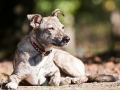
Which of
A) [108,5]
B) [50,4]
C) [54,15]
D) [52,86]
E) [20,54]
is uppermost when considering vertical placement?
[108,5]

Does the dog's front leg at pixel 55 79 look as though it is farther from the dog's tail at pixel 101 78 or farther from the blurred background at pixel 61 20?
the blurred background at pixel 61 20

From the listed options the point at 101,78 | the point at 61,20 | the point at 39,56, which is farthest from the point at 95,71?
the point at 61,20

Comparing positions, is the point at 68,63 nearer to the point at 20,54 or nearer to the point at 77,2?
the point at 20,54

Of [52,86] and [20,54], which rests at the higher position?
[20,54]

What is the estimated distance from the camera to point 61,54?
9.00 metres

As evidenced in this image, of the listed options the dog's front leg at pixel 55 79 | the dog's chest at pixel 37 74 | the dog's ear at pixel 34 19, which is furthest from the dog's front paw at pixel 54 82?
the dog's ear at pixel 34 19

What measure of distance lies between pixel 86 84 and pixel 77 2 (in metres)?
10.2

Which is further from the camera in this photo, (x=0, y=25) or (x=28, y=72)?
(x=0, y=25)

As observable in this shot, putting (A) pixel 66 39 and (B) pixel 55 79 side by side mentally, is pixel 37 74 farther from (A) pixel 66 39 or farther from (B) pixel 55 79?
(A) pixel 66 39

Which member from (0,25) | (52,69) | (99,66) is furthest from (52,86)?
(0,25)

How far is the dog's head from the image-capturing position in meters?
8.09

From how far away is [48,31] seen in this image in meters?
8.27

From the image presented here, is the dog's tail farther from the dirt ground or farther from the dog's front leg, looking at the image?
the dog's front leg

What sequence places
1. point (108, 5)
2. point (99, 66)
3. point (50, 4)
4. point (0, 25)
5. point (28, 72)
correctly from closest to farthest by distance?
point (28, 72)
point (99, 66)
point (50, 4)
point (0, 25)
point (108, 5)
